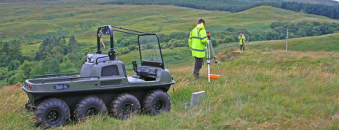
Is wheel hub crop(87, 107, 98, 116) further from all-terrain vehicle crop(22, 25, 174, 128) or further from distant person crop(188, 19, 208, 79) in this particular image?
distant person crop(188, 19, 208, 79)

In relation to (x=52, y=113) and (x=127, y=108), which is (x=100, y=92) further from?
(x=52, y=113)

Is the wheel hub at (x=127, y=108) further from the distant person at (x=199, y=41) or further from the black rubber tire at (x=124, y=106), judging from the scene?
the distant person at (x=199, y=41)

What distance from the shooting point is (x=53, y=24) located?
17662 centimetres

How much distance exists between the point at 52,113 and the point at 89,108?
2.29 ft

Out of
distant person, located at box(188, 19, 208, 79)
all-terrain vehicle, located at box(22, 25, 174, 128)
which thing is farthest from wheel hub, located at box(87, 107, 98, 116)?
distant person, located at box(188, 19, 208, 79)

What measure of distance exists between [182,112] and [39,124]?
3164mm

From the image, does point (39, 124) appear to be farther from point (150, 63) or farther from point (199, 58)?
point (199, 58)

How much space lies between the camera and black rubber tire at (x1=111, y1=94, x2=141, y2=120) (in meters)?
5.47

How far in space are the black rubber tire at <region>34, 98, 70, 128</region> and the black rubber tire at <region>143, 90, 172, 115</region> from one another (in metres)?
1.78

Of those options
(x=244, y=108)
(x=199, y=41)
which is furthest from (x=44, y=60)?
(x=244, y=108)

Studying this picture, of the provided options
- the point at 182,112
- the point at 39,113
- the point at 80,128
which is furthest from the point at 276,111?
the point at 39,113

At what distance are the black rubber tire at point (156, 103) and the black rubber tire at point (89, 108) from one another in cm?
103

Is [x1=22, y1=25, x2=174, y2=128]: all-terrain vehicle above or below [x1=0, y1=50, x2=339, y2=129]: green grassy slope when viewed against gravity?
above

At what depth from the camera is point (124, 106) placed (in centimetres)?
562
